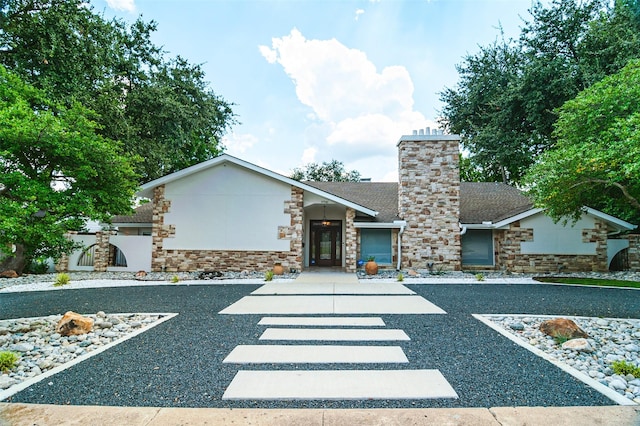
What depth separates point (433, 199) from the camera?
45.8 feet

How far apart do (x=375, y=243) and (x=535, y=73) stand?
1017 cm

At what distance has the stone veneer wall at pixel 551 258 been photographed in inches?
518

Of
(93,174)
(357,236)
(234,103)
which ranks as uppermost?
(234,103)

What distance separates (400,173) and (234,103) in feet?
36.1

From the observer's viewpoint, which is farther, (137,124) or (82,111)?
(137,124)

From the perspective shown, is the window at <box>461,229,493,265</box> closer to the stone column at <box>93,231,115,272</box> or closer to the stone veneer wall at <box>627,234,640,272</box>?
the stone veneer wall at <box>627,234,640,272</box>

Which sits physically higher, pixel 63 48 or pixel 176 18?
pixel 176 18

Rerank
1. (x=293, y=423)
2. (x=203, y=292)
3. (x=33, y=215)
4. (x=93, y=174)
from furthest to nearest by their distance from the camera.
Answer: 1. (x=203, y=292)
2. (x=93, y=174)
3. (x=33, y=215)
4. (x=293, y=423)

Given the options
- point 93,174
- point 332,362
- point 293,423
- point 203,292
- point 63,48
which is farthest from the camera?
point 63,48

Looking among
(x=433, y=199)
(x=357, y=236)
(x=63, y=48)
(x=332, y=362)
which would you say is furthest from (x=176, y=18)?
(x=332, y=362)

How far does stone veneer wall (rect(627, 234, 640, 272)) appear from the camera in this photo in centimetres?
1350

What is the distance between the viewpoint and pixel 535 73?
47.6 ft

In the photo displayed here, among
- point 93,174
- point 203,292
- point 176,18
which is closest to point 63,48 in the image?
point 176,18

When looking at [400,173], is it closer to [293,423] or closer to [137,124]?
[137,124]
